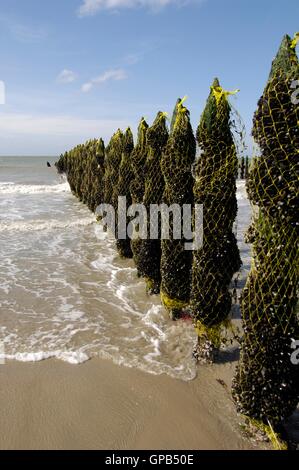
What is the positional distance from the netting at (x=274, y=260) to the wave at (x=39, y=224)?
45.9 feet

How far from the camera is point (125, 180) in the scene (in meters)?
10.7

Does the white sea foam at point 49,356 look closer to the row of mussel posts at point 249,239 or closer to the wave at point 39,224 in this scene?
the row of mussel posts at point 249,239

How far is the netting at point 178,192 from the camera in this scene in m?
6.12

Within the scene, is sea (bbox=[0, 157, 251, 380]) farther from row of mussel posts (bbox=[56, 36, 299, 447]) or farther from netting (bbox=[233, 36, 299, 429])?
netting (bbox=[233, 36, 299, 429])

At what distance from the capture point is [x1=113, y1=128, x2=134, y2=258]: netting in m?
10.6

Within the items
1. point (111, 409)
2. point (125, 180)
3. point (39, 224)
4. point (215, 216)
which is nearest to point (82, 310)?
point (111, 409)

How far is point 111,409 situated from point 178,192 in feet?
11.6

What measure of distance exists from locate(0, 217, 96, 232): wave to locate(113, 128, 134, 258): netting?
6669 mm

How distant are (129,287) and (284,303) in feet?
19.0

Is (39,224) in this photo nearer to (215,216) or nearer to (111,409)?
(215,216)

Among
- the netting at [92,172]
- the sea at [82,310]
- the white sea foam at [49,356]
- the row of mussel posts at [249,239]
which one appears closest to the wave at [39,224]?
the netting at [92,172]

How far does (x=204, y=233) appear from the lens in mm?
5227

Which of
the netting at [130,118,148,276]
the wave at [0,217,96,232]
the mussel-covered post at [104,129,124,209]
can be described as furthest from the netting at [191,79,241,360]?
the wave at [0,217,96,232]
